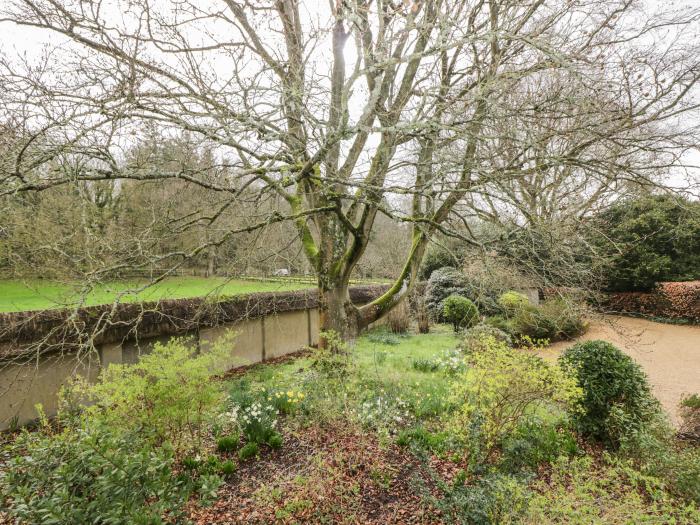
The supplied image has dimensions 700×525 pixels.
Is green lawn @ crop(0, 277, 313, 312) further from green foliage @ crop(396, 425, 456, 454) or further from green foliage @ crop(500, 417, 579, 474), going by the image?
green foliage @ crop(500, 417, 579, 474)

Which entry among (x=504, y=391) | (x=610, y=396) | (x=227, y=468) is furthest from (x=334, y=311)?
(x=610, y=396)

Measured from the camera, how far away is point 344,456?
428cm

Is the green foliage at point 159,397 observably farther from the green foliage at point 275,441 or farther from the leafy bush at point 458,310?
the leafy bush at point 458,310

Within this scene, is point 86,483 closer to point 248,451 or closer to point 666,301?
point 248,451

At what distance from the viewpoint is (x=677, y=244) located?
1549cm

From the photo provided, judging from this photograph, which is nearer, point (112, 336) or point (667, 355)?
point (112, 336)

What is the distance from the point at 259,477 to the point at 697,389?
9.14 metres

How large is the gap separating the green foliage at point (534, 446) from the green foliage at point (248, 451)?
9.43 feet

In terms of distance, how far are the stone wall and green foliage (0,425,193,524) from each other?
2.68ft

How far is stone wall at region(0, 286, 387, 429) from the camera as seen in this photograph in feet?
14.6

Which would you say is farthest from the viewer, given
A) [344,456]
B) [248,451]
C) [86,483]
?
[248,451]

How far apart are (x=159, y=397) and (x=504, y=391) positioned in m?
3.75

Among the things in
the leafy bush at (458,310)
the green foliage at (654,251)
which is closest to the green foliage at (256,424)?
the leafy bush at (458,310)

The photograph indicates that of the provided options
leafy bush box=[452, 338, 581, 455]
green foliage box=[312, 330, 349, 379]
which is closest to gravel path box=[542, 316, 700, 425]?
leafy bush box=[452, 338, 581, 455]
